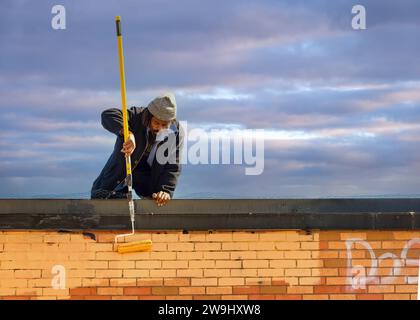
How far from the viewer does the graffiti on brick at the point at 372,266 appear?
682cm

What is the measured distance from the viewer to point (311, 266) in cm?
678

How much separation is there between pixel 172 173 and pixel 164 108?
2.39 feet

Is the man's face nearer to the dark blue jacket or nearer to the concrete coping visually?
the dark blue jacket

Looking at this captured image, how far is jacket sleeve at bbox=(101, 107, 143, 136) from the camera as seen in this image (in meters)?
7.61

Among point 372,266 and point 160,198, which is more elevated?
point 160,198

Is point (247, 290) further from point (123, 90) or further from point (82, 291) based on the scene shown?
point (123, 90)

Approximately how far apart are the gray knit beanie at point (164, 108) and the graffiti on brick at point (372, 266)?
2360mm

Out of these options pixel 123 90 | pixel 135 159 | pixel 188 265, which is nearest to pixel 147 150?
pixel 135 159

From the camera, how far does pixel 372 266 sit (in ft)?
22.5

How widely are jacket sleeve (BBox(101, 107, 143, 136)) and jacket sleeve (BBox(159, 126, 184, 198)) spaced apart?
0.53 metres

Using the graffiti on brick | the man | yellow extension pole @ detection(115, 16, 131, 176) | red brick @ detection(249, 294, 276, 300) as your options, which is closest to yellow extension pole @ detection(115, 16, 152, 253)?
yellow extension pole @ detection(115, 16, 131, 176)

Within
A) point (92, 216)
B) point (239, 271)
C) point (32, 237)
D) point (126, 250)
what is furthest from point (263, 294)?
point (32, 237)

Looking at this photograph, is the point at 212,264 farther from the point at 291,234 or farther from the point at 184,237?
the point at 291,234

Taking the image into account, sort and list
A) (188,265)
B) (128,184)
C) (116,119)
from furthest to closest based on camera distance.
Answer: (116,119)
(128,184)
(188,265)
